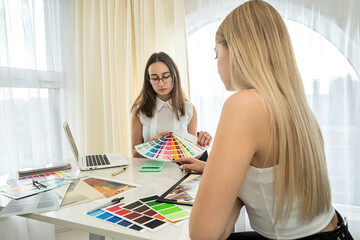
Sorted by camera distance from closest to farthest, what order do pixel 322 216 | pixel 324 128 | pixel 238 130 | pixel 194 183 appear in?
pixel 238 130, pixel 322 216, pixel 194 183, pixel 324 128

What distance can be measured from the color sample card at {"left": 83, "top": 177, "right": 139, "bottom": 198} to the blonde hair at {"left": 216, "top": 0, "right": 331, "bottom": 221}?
64 centimetres

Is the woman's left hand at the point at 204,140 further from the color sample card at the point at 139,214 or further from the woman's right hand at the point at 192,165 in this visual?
the color sample card at the point at 139,214

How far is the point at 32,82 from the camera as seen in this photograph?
220cm

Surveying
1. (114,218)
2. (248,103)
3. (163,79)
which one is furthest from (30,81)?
(248,103)

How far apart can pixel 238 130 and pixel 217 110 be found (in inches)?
63.0

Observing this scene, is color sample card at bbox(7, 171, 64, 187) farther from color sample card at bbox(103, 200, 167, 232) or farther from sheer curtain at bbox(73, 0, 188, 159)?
sheer curtain at bbox(73, 0, 188, 159)

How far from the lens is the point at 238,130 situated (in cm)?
62

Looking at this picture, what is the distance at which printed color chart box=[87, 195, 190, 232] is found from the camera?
2.55ft

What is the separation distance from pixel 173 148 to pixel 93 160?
536 millimetres

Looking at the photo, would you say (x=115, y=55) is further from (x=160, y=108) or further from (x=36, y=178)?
(x=36, y=178)

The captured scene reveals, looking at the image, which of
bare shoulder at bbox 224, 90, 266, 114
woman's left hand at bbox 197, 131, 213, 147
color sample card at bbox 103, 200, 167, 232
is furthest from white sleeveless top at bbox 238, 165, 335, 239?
woman's left hand at bbox 197, 131, 213, 147

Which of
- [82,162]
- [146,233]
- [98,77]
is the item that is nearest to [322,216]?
[146,233]

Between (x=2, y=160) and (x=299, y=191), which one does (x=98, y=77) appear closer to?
(x=2, y=160)

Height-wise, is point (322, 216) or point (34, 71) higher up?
point (34, 71)
